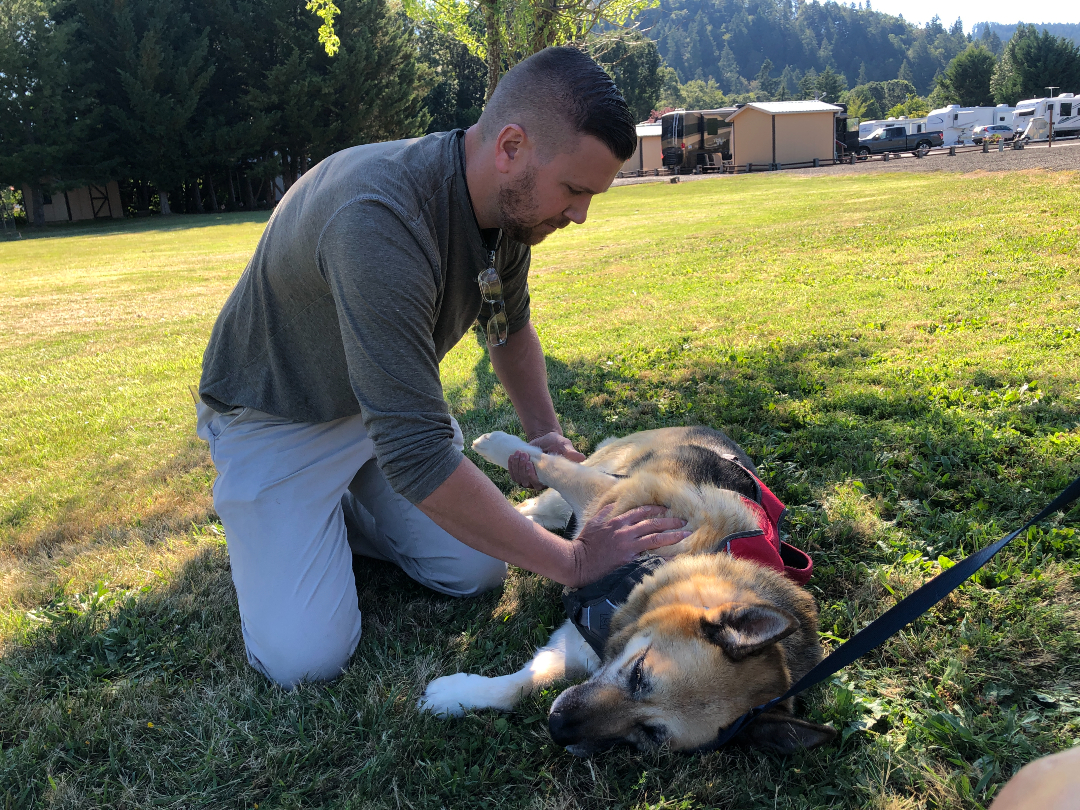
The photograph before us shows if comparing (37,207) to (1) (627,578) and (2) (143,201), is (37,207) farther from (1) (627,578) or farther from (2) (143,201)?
(1) (627,578)

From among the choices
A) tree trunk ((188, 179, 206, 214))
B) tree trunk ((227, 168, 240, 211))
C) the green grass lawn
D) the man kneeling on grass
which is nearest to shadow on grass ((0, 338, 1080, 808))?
the green grass lawn

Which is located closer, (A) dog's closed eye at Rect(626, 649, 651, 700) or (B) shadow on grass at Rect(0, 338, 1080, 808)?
(B) shadow on grass at Rect(0, 338, 1080, 808)

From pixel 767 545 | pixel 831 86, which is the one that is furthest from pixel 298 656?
pixel 831 86

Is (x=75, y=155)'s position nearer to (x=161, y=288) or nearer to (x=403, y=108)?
(x=403, y=108)

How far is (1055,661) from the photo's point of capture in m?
2.36

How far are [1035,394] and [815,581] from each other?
2.54m

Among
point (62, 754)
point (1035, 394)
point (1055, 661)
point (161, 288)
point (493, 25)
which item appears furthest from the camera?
point (161, 288)

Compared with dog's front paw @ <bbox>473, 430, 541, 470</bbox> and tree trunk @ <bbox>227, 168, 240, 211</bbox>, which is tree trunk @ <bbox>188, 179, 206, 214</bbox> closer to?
tree trunk @ <bbox>227, 168, 240, 211</bbox>

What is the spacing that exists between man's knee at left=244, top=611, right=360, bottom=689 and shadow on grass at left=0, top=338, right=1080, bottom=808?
6cm

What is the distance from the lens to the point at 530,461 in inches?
133

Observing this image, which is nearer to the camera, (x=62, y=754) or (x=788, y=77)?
(x=62, y=754)

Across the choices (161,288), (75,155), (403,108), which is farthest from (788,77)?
(161,288)

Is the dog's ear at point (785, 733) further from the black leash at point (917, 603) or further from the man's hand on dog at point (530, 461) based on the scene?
the man's hand on dog at point (530, 461)

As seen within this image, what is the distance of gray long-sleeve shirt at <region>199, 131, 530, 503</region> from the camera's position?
224 centimetres
